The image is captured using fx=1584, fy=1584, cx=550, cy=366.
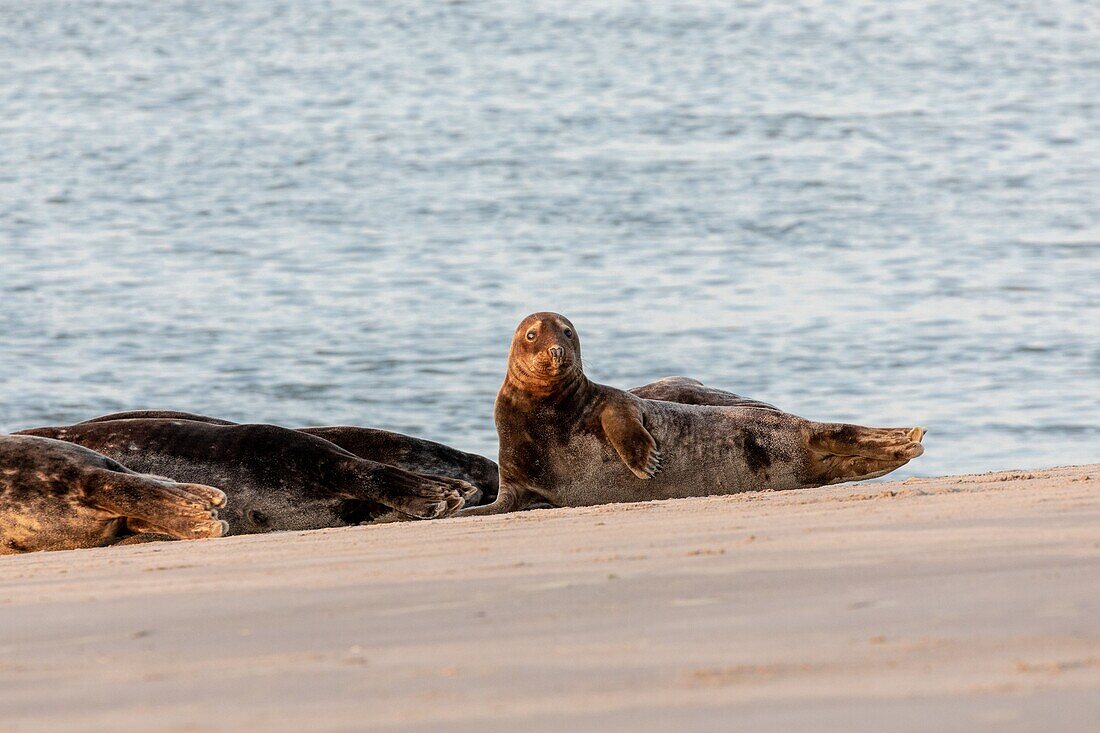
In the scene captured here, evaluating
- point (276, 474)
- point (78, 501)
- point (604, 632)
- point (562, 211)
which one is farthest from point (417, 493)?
point (562, 211)

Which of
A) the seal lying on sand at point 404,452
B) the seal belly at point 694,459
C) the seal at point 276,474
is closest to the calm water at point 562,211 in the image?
the seal belly at point 694,459

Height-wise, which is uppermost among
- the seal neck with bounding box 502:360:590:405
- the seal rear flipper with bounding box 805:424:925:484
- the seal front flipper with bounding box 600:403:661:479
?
the seal neck with bounding box 502:360:590:405

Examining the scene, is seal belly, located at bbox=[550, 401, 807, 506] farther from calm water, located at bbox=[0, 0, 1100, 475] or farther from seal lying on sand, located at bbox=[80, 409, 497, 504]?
calm water, located at bbox=[0, 0, 1100, 475]

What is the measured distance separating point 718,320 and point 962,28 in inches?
856

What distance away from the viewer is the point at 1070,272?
15.4 meters

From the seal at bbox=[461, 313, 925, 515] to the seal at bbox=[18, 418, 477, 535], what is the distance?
407mm

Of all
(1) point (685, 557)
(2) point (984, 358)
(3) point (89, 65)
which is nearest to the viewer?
(1) point (685, 557)

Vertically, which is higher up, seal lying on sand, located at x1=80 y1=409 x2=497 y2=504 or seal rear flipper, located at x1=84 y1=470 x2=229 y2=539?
seal rear flipper, located at x1=84 y1=470 x2=229 y2=539

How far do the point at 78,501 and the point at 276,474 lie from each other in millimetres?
843

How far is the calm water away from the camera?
40.1ft

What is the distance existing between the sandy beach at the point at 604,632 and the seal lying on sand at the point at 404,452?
2982mm

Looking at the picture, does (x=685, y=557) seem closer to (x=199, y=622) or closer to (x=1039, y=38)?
(x=199, y=622)

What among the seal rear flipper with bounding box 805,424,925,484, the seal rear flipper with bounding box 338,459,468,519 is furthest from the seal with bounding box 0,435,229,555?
the seal rear flipper with bounding box 805,424,925,484

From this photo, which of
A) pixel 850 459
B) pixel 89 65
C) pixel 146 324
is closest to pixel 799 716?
pixel 850 459
